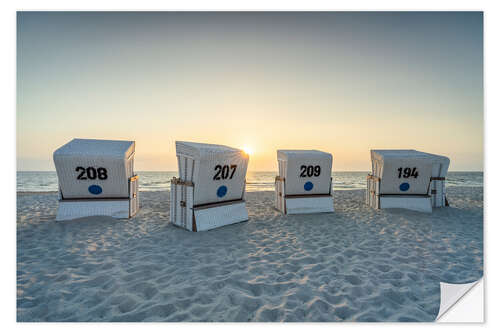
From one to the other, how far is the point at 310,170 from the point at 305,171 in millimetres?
174

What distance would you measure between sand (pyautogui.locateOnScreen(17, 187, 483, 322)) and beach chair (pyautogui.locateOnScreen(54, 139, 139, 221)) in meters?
0.38

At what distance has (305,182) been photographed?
25.2 ft

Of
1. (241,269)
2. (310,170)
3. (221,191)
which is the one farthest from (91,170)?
(310,170)

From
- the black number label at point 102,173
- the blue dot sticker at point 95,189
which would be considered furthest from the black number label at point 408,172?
the blue dot sticker at point 95,189

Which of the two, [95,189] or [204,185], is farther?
[95,189]

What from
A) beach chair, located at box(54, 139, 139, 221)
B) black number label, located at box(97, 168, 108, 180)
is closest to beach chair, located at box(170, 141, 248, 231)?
beach chair, located at box(54, 139, 139, 221)

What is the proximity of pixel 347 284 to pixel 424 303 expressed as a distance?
0.87m

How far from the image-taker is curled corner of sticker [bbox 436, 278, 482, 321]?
2854 mm

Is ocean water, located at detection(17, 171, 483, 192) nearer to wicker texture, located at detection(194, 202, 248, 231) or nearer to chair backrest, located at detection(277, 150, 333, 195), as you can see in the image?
chair backrest, located at detection(277, 150, 333, 195)

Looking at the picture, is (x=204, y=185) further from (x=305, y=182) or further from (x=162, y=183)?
(x=162, y=183)

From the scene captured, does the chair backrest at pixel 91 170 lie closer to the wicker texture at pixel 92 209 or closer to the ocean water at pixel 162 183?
the wicker texture at pixel 92 209

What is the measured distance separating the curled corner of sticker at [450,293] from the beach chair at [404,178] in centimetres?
501
